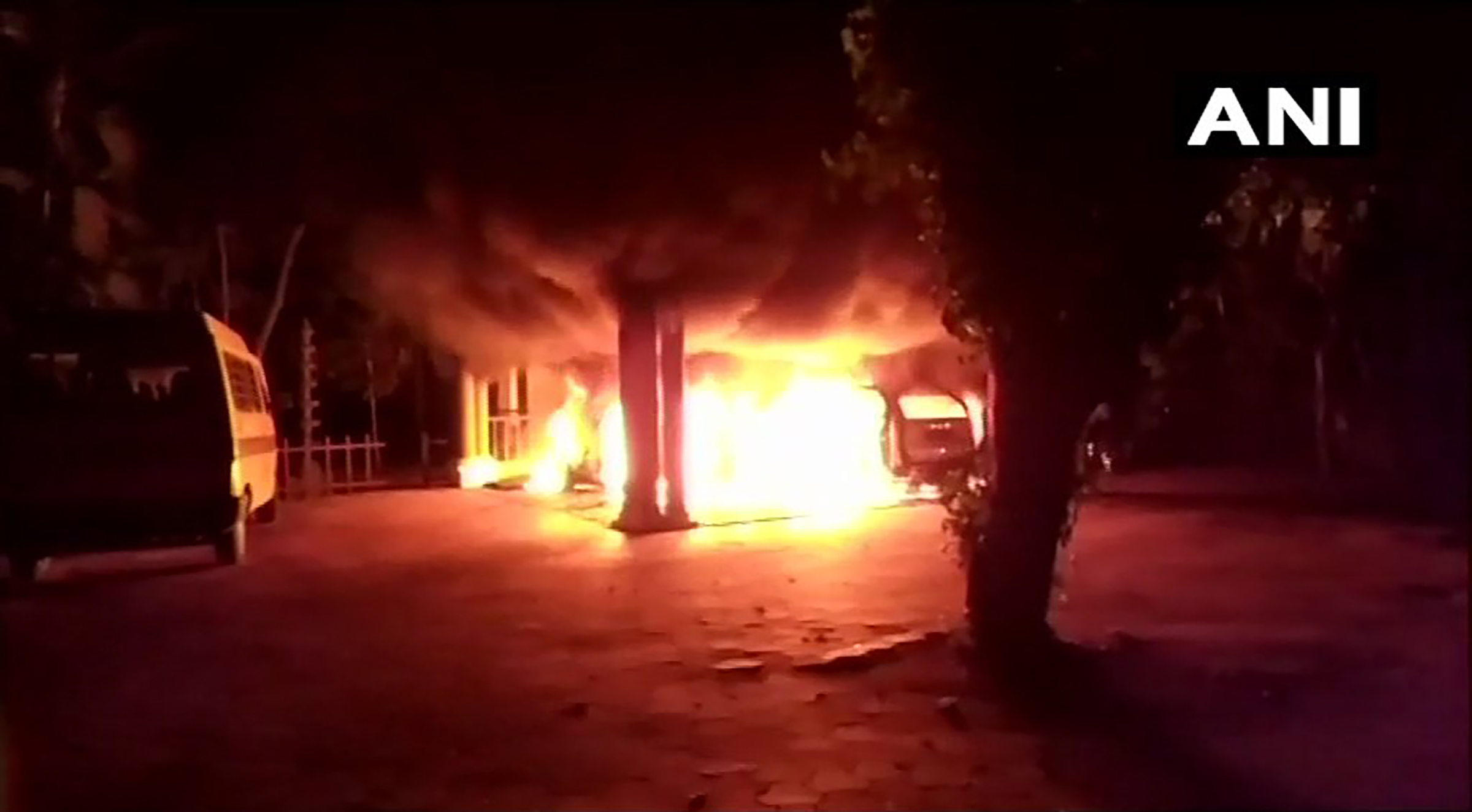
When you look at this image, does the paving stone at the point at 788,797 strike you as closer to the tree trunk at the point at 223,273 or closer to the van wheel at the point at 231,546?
the van wheel at the point at 231,546

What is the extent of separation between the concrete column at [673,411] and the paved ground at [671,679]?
242 cm

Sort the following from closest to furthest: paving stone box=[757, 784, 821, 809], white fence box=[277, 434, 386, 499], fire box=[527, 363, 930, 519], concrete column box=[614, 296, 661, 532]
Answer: paving stone box=[757, 784, 821, 809] → concrete column box=[614, 296, 661, 532] → fire box=[527, 363, 930, 519] → white fence box=[277, 434, 386, 499]

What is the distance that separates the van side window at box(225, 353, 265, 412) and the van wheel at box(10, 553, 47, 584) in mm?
1981

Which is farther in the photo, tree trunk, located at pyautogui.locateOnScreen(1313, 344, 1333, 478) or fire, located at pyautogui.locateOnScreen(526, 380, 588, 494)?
fire, located at pyautogui.locateOnScreen(526, 380, 588, 494)

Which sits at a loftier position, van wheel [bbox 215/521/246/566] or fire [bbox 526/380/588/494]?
fire [bbox 526/380/588/494]

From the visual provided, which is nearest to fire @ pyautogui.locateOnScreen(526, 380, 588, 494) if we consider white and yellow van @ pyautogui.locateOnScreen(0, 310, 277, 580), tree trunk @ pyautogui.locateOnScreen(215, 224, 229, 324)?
tree trunk @ pyautogui.locateOnScreen(215, 224, 229, 324)

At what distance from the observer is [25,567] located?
42.5 ft

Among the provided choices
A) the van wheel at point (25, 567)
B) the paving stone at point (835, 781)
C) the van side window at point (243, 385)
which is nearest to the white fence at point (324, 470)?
the van side window at point (243, 385)

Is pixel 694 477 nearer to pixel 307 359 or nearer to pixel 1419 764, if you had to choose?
pixel 307 359

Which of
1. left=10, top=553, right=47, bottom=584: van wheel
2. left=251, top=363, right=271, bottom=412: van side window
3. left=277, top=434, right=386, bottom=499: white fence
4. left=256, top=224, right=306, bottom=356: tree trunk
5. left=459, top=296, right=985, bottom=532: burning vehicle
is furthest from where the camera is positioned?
left=256, top=224, right=306, bottom=356: tree trunk

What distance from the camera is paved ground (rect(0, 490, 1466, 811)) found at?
657cm

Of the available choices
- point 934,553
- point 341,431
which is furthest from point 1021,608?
point 341,431

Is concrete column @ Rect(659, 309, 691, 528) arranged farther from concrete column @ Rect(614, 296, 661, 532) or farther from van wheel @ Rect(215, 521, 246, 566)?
van wheel @ Rect(215, 521, 246, 566)

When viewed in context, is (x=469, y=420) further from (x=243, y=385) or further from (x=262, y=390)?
(x=243, y=385)
